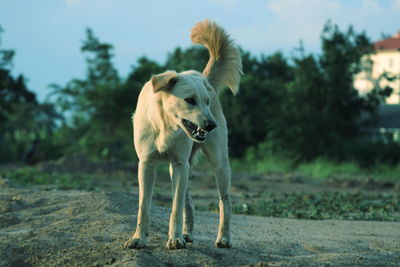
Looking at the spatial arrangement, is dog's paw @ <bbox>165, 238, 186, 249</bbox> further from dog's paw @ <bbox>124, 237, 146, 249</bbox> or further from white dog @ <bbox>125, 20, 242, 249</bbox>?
dog's paw @ <bbox>124, 237, 146, 249</bbox>

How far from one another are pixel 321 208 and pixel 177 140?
7011mm

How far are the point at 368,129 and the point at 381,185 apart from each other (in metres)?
12.1

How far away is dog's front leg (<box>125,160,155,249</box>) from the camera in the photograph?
6.11 metres

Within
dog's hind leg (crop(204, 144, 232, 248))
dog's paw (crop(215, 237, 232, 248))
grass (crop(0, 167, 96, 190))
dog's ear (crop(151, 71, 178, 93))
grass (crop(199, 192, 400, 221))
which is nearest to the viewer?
dog's ear (crop(151, 71, 178, 93))

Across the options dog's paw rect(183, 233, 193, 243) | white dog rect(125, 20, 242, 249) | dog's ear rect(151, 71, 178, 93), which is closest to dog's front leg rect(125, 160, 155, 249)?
white dog rect(125, 20, 242, 249)

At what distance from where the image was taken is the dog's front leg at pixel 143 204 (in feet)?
20.0

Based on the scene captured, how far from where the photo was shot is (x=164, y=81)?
5738mm

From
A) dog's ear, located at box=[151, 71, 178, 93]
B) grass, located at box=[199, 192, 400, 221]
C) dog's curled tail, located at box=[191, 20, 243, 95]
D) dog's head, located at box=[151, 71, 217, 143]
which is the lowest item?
grass, located at box=[199, 192, 400, 221]

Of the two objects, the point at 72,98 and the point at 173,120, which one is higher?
the point at 72,98

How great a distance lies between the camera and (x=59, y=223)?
777cm

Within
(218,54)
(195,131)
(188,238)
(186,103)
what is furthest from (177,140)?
(218,54)

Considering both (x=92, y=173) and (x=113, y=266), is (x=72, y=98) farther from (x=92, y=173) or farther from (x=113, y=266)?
(x=113, y=266)

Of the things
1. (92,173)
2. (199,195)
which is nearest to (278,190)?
(199,195)

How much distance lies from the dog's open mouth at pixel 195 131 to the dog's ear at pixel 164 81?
362mm
